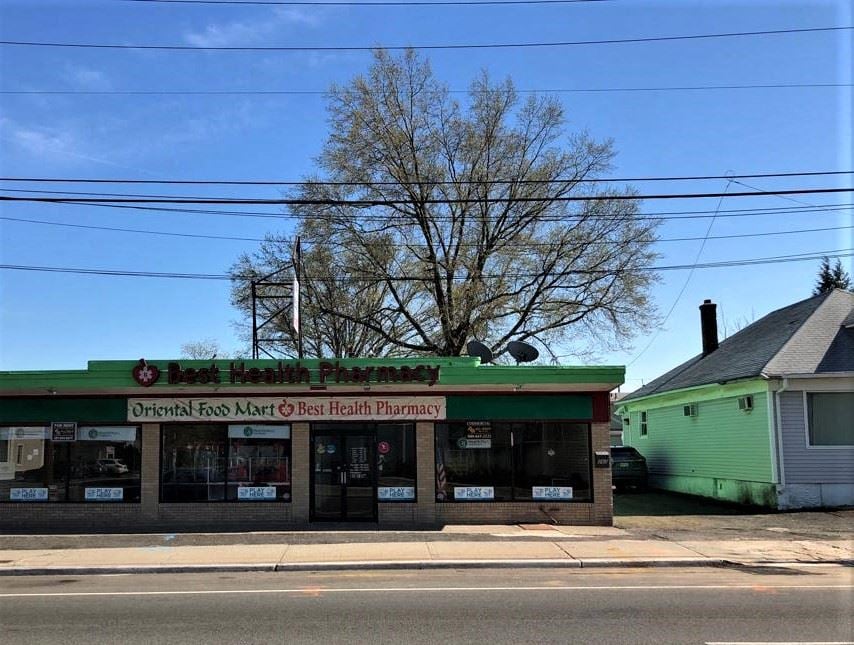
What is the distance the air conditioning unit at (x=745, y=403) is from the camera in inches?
799

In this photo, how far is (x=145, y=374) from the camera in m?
17.2

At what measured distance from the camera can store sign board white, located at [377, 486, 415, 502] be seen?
58.3ft

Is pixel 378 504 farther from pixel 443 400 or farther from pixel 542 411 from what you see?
pixel 542 411

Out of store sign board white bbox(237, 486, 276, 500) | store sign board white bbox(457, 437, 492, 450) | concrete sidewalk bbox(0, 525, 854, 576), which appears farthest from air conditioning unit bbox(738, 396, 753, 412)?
store sign board white bbox(237, 486, 276, 500)

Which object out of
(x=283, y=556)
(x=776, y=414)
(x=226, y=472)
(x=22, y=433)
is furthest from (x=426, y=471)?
(x=22, y=433)

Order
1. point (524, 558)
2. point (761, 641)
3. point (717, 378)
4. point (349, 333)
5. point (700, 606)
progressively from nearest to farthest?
1. point (761, 641)
2. point (700, 606)
3. point (524, 558)
4. point (717, 378)
5. point (349, 333)

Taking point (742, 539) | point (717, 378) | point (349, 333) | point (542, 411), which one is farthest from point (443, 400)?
point (349, 333)

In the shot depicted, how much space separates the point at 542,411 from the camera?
18109mm

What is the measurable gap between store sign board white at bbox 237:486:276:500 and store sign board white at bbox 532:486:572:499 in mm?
6237

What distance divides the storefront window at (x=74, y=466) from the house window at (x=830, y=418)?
55.2 ft

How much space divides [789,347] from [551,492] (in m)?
8.04

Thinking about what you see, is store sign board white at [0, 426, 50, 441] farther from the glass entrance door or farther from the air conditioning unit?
the air conditioning unit

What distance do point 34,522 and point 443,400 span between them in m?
10.1

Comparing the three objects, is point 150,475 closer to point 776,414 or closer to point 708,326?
point 776,414
